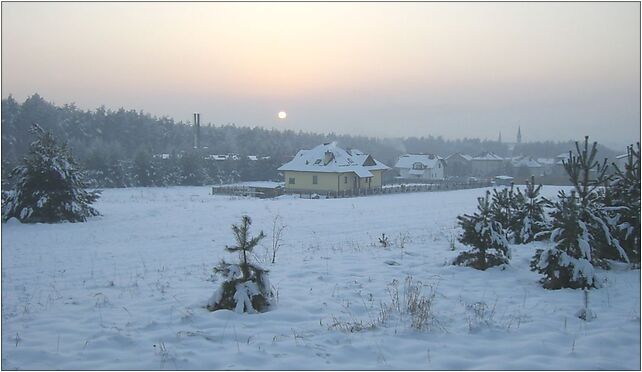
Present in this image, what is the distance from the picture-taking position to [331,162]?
162 ft

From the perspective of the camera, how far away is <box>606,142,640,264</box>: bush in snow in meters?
10.1

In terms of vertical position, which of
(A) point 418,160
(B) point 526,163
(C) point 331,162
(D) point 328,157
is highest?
(A) point 418,160

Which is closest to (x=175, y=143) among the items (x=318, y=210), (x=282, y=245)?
(x=318, y=210)

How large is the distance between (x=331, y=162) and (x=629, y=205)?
39.5 meters

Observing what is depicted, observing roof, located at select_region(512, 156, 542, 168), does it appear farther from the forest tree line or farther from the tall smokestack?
the tall smokestack

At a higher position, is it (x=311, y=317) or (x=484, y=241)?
(x=484, y=241)

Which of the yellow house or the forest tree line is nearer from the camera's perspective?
the yellow house

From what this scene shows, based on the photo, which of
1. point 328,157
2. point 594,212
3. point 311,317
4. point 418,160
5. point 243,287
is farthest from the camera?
point 418,160

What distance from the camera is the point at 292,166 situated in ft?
165

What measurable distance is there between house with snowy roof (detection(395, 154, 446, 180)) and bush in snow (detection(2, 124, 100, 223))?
5917 centimetres

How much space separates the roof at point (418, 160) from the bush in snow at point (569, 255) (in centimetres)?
6987

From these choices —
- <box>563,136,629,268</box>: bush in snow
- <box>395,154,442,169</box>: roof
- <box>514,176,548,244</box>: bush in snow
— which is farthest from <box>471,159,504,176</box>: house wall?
<box>563,136,629,268</box>: bush in snow

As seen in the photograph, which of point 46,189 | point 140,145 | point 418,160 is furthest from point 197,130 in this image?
point 46,189

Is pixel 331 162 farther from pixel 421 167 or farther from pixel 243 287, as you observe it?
pixel 243 287
